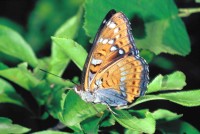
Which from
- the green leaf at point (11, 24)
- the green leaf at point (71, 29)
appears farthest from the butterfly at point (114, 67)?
the green leaf at point (11, 24)

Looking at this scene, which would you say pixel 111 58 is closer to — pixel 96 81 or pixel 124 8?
pixel 96 81

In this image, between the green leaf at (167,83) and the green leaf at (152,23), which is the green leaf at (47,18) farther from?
the green leaf at (167,83)

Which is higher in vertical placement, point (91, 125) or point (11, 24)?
Result: point (11, 24)

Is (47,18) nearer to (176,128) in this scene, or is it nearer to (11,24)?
(11,24)

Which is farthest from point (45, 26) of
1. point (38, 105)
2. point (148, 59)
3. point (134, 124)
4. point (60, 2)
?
point (134, 124)

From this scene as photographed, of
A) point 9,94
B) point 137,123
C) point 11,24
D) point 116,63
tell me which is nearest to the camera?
point 137,123

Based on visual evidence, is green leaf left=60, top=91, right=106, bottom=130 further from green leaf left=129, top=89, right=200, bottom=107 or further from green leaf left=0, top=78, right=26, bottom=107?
green leaf left=0, top=78, right=26, bottom=107

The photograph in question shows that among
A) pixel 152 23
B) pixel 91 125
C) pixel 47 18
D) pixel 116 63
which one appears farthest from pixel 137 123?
pixel 47 18
